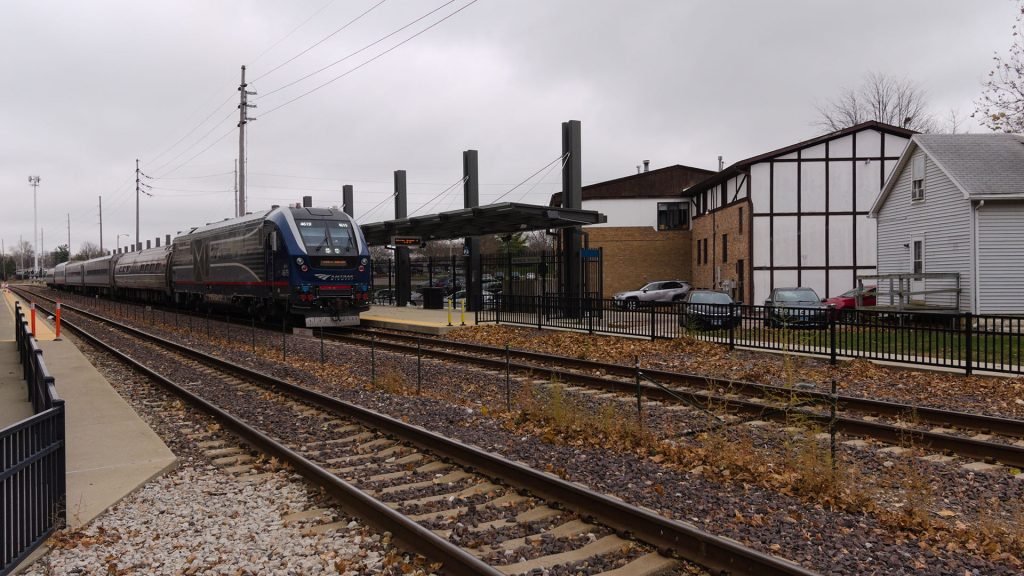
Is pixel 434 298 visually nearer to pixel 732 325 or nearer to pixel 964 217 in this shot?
pixel 732 325

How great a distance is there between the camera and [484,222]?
89.9ft

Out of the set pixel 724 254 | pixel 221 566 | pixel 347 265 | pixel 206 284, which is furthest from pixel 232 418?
pixel 724 254

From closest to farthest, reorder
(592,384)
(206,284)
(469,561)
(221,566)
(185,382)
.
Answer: (469,561) < (221,566) < (592,384) < (185,382) < (206,284)

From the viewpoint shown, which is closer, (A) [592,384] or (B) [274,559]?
(B) [274,559]

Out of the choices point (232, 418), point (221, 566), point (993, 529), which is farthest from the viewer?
point (232, 418)

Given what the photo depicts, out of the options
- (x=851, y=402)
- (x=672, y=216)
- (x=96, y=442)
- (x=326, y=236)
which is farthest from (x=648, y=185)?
(x=96, y=442)

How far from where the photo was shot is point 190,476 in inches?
307

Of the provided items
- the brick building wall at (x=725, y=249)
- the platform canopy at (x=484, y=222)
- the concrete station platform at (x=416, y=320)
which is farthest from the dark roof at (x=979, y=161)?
the concrete station platform at (x=416, y=320)

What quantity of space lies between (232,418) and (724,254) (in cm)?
3490

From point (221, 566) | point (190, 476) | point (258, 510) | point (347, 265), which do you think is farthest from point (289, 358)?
point (221, 566)

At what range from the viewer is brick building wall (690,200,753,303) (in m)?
36.8

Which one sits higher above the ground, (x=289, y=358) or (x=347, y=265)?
(x=347, y=265)

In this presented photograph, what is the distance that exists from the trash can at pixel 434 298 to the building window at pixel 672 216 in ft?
66.1

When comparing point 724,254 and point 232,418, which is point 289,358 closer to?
point 232,418
